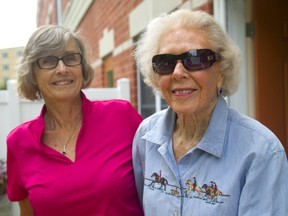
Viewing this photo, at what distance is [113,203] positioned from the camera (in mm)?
2094

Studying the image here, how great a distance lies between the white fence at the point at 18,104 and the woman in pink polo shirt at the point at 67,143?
5.65ft

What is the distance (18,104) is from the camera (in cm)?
410

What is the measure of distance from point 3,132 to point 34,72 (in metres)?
2.35

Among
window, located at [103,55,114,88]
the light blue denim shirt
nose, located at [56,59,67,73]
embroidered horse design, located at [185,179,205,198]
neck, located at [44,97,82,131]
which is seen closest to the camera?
the light blue denim shirt

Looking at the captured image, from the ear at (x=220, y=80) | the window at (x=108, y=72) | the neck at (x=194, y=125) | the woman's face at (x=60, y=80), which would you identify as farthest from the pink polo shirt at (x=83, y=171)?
the window at (x=108, y=72)

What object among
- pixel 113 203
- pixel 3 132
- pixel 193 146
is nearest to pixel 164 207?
pixel 193 146

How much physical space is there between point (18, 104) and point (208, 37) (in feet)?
9.57

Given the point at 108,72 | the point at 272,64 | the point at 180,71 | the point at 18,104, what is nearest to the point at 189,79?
the point at 180,71

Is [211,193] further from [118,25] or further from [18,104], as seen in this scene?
[118,25]

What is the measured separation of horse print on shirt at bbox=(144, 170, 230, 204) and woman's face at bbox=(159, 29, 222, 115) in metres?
0.31

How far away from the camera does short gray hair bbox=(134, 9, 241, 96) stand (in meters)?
1.68

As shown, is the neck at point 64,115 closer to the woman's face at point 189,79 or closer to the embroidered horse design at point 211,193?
the woman's face at point 189,79

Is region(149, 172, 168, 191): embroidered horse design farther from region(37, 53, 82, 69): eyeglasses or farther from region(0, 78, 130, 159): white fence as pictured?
region(0, 78, 130, 159): white fence

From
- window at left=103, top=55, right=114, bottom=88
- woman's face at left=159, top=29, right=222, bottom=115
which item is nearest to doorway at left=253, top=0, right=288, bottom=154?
woman's face at left=159, top=29, right=222, bottom=115
